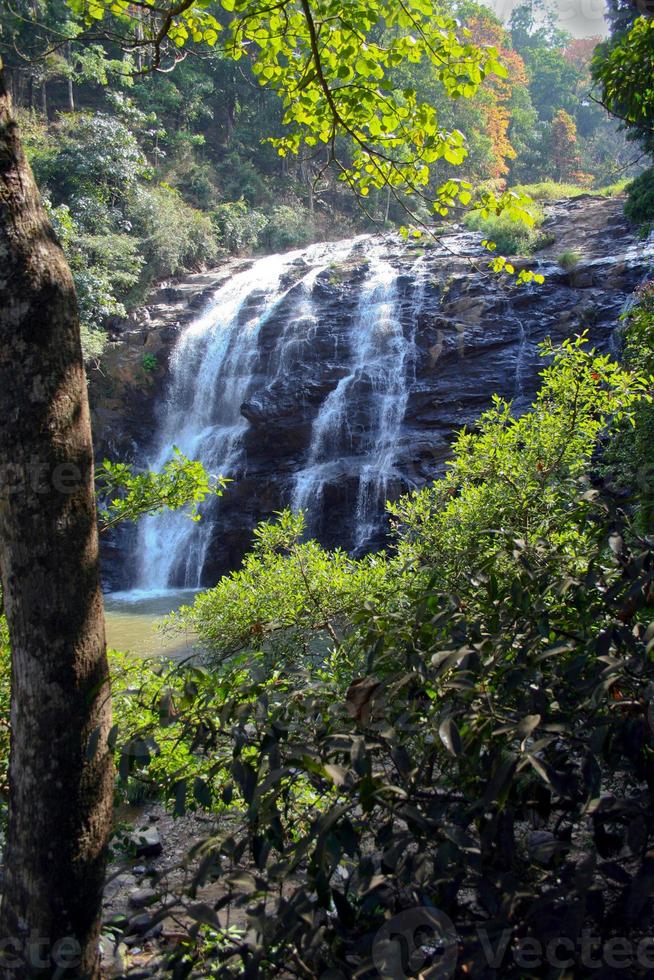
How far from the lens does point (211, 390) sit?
703 inches

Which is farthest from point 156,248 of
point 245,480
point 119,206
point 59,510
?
point 59,510

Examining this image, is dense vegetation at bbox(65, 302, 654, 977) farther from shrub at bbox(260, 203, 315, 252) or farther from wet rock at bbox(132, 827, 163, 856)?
shrub at bbox(260, 203, 315, 252)

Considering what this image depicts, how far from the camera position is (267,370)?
17.1 meters

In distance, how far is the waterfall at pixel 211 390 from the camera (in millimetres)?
15422

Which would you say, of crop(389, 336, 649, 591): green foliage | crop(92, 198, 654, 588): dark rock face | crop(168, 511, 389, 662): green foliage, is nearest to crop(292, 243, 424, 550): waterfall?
crop(92, 198, 654, 588): dark rock face

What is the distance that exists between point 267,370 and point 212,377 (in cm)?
168

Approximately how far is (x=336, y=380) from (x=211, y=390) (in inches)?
146

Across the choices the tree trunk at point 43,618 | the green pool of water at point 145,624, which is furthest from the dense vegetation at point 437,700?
the green pool of water at point 145,624

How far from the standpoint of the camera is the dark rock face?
14312 millimetres
